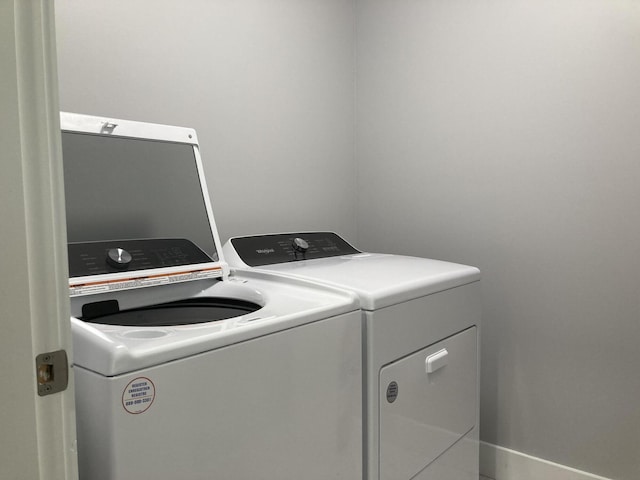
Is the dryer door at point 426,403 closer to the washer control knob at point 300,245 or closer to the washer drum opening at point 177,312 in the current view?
the washer drum opening at point 177,312

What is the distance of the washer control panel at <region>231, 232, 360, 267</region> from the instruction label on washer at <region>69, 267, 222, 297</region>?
0.24m

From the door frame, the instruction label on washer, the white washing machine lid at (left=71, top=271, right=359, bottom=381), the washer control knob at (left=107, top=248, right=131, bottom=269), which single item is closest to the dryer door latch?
the door frame

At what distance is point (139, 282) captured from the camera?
4.28 ft

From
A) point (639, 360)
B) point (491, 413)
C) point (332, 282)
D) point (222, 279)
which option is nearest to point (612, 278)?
point (639, 360)

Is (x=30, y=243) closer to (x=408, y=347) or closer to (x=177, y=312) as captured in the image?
(x=177, y=312)

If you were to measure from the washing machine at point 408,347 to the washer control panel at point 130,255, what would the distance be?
233mm

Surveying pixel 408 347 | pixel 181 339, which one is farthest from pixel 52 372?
pixel 408 347

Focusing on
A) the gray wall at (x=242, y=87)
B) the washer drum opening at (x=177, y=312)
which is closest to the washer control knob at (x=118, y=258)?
the washer drum opening at (x=177, y=312)

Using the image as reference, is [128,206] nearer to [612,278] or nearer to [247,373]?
[247,373]

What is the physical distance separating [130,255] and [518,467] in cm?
175

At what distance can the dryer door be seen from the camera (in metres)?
1.36

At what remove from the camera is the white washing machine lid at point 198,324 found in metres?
0.84

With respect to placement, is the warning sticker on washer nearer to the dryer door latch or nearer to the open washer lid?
the dryer door latch

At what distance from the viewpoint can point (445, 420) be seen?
1.62 metres
